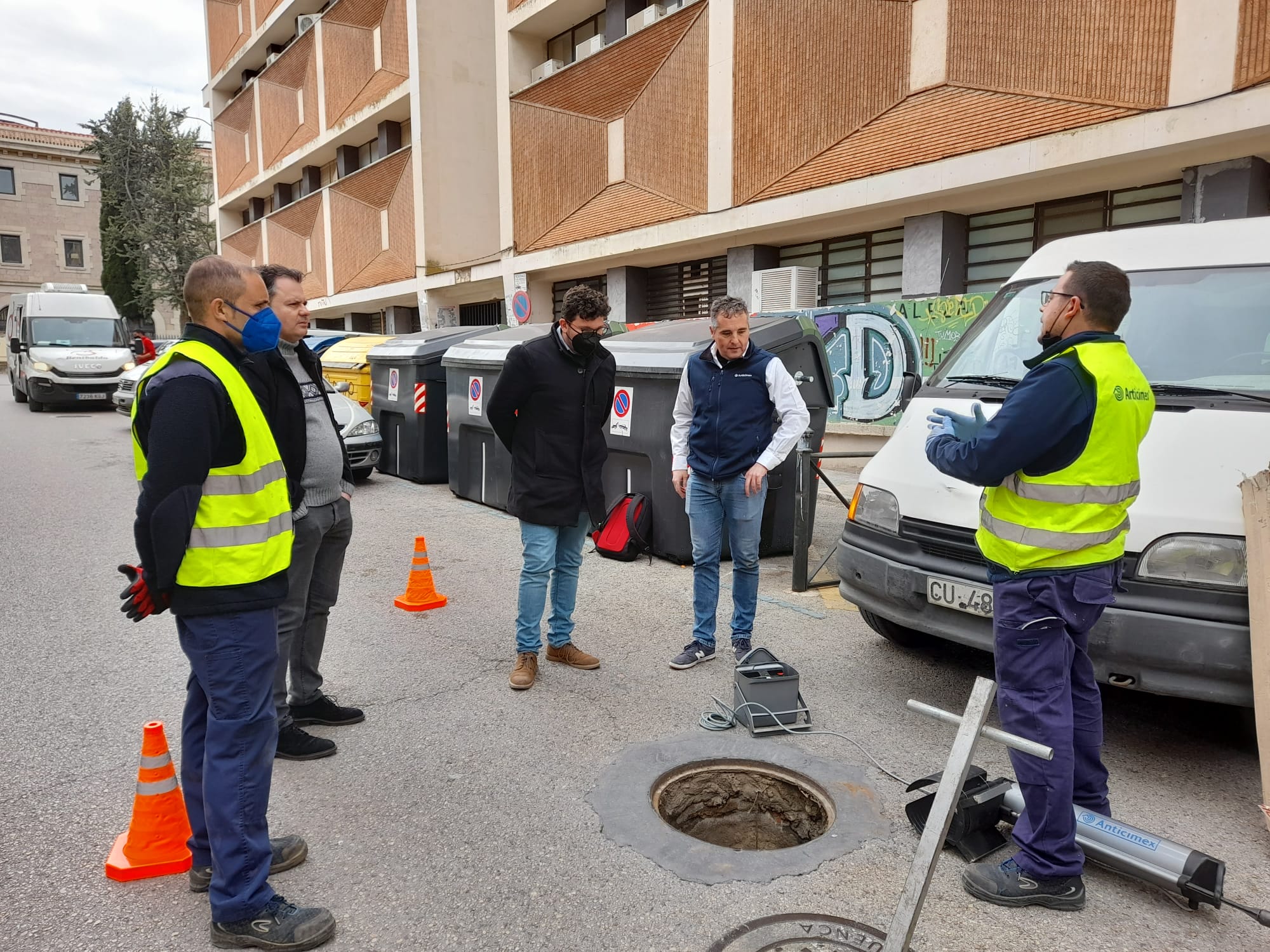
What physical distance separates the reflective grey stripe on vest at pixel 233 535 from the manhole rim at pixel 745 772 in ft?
5.54

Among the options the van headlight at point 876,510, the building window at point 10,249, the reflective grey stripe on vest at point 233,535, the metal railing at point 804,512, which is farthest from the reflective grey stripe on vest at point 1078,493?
the building window at point 10,249

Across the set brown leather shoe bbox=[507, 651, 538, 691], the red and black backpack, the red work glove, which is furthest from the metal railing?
the red work glove

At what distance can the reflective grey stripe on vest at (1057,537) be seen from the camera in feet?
8.45

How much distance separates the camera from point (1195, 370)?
3.76 metres

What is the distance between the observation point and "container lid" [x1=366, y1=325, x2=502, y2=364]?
33.4 feet

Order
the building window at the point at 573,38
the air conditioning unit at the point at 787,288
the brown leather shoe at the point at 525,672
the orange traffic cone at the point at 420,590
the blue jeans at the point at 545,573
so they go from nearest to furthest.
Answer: the brown leather shoe at the point at 525,672 < the blue jeans at the point at 545,573 < the orange traffic cone at the point at 420,590 < the air conditioning unit at the point at 787,288 < the building window at the point at 573,38

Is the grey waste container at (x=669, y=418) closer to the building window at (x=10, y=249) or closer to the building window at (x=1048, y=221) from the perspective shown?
the building window at (x=1048, y=221)

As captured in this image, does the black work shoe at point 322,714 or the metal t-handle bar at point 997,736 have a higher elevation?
the metal t-handle bar at point 997,736

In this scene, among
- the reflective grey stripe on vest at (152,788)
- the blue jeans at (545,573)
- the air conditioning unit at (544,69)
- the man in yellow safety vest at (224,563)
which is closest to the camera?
the man in yellow safety vest at (224,563)

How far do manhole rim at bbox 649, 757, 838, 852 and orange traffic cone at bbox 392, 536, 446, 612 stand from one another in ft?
8.85

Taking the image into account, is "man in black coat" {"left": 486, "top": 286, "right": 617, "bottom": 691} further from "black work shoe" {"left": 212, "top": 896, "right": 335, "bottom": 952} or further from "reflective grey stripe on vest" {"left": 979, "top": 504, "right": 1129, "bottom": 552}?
"reflective grey stripe on vest" {"left": 979, "top": 504, "right": 1129, "bottom": 552}

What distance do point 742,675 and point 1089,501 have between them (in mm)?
1751

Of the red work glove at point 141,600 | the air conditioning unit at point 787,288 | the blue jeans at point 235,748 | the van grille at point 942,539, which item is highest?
the air conditioning unit at point 787,288

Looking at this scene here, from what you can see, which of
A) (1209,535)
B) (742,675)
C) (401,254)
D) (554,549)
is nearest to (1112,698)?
(1209,535)
